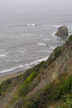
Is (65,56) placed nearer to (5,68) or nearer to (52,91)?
(52,91)

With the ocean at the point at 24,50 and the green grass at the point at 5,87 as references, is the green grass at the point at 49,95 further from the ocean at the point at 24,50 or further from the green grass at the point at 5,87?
the ocean at the point at 24,50

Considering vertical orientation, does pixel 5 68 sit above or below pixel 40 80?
below

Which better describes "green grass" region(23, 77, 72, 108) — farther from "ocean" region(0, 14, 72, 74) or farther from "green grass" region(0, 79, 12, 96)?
"ocean" region(0, 14, 72, 74)

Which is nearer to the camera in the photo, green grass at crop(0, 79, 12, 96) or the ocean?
green grass at crop(0, 79, 12, 96)

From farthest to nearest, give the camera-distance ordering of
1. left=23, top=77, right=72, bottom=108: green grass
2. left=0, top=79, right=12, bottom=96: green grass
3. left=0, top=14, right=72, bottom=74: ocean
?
left=0, top=14, right=72, bottom=74: ocean, left=0, top=79, right=12, bottom=96: green grass, left=23, top=77, right=72, bottom=108: green grass

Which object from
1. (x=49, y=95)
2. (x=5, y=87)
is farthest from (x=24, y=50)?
(x=49, y=95)

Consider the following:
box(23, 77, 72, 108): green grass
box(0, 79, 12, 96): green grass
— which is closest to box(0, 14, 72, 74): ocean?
box(0, 79, 12, 96): green grass

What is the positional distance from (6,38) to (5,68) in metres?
35.7

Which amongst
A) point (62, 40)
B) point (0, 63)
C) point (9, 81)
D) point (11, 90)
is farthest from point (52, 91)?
point (62, 40)

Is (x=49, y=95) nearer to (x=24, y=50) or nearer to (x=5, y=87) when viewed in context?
(x=5, y=87)

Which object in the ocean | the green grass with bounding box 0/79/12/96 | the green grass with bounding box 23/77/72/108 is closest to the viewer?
the green grass with bounding box 23/77/72/108

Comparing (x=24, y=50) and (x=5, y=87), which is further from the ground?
(x=5, y=87)

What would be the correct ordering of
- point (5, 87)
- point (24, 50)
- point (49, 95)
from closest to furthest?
point (49, 95), point (5, 87), point (24, 50)

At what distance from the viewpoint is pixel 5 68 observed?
55125mm
